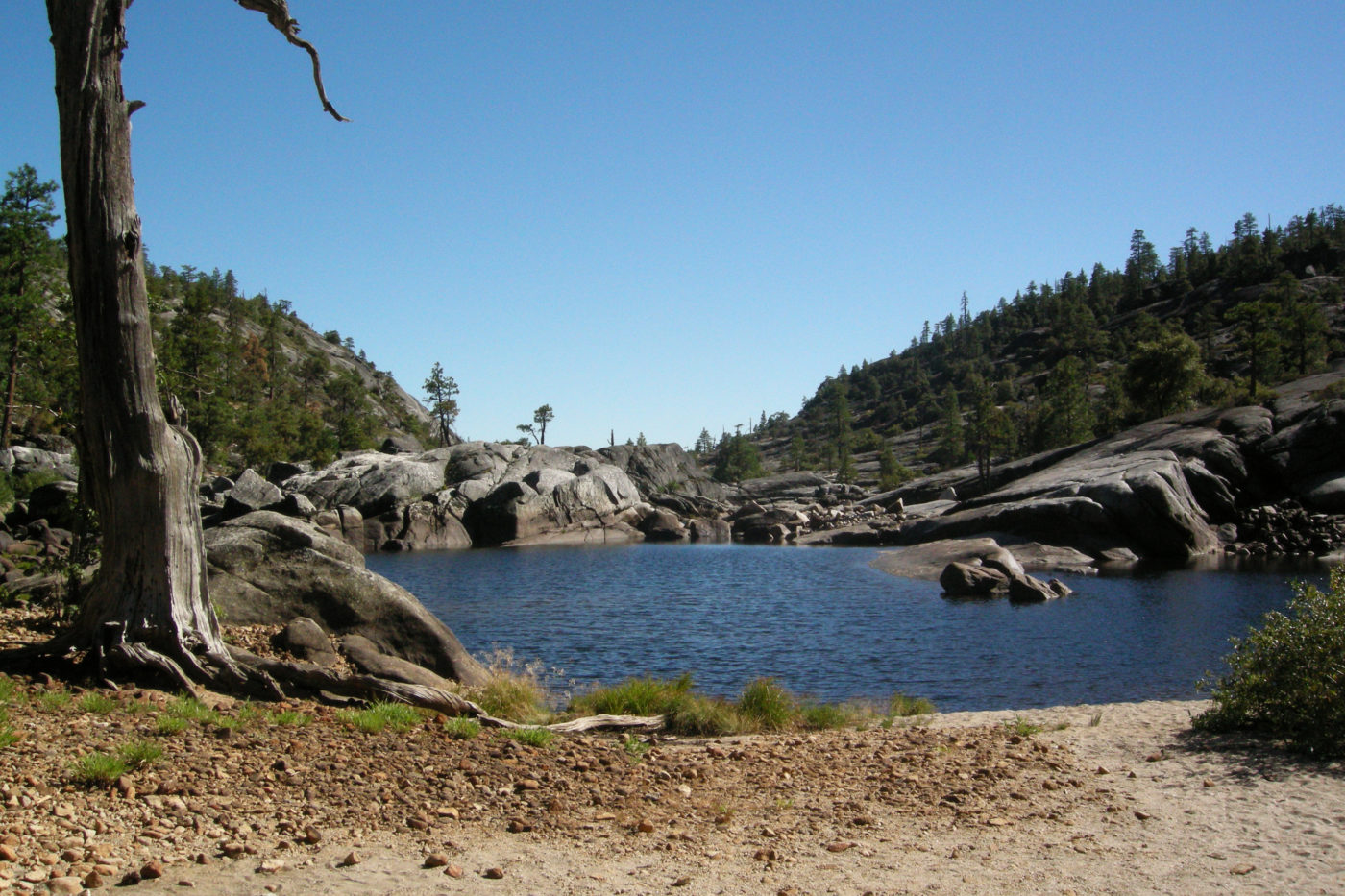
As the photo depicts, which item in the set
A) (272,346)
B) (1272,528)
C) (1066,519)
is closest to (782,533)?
(1066,519)

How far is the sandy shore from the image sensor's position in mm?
6473

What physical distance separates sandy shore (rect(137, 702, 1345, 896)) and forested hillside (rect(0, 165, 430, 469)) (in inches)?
308

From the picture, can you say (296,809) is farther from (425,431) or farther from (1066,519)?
(425,431)

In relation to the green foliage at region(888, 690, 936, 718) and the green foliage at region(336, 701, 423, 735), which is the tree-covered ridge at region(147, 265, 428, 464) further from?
the green foliage at region(888, 690, 936, 718)

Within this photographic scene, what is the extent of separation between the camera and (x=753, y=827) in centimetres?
806

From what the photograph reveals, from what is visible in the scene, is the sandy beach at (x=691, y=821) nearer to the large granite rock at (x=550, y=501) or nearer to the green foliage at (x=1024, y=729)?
the green foliage at (x=1024, y=729)

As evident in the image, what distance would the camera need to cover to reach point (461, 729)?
990 centimetres

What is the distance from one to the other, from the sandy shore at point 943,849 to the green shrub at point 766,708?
3120 millimetres

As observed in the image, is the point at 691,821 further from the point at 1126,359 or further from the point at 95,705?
the point at 1126,359

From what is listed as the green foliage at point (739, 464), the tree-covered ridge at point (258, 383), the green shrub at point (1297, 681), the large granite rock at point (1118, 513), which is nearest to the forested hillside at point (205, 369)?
the tree-covered ridge at point (258, 383)

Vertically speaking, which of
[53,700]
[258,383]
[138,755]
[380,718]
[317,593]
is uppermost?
[258,383]

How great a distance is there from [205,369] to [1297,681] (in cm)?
7562

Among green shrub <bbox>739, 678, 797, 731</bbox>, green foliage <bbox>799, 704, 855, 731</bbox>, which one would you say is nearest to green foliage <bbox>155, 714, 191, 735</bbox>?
green shrub <bbox>739, 678, 797, 731</bbox>

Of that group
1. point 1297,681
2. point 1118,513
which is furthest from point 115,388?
point 1118,513
